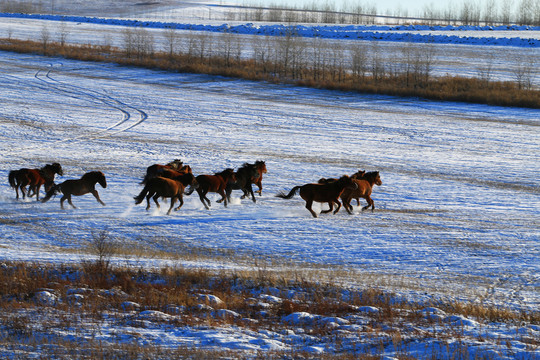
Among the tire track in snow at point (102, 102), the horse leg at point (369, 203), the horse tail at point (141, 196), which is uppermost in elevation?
the tire track in snow at point (102, 102)

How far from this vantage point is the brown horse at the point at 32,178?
16.2 m

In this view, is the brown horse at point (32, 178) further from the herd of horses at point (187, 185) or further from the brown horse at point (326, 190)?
the brown horse at point (326, 190)

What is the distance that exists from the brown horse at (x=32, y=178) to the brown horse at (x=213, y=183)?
357 centimetres

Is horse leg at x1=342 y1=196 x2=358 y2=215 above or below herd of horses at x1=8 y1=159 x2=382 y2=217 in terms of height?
below

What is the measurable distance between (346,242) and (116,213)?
5.70 m

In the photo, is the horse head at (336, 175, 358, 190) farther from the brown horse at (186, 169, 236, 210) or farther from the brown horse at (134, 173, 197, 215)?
the brown horse at (134, 173, 197, 215)

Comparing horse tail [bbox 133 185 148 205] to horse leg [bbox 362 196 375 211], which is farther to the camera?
horse leg [bbox 362 196 375 211]

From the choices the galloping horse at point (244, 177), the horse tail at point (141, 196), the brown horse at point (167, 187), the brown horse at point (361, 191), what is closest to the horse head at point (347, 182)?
the brown horse at point (361, 191)

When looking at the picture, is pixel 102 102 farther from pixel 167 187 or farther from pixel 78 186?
pixel 167 187

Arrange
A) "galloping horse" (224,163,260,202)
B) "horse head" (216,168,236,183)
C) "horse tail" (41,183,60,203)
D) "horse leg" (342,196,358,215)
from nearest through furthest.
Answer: "horse tail" (41,183,60,203) → "horse leg" (342,196,358,215) → "horse head" (216,168,236,183) → "galloping horse" (224,163,260,202)

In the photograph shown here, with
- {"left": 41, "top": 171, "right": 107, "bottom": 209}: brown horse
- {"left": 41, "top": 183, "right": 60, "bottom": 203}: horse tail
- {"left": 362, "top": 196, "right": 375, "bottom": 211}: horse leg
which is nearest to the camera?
{"left": 41, "top": 171, "right": 107, "bottom": 209}: brown horse

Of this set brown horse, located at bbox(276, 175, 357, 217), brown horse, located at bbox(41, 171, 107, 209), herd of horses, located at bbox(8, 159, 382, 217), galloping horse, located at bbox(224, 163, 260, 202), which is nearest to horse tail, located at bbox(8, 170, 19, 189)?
herd of horses, located at bbox(8, 159, 382, 217)

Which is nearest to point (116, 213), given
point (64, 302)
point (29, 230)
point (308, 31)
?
point (29, 230)

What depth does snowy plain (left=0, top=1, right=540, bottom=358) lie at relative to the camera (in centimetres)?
1293
